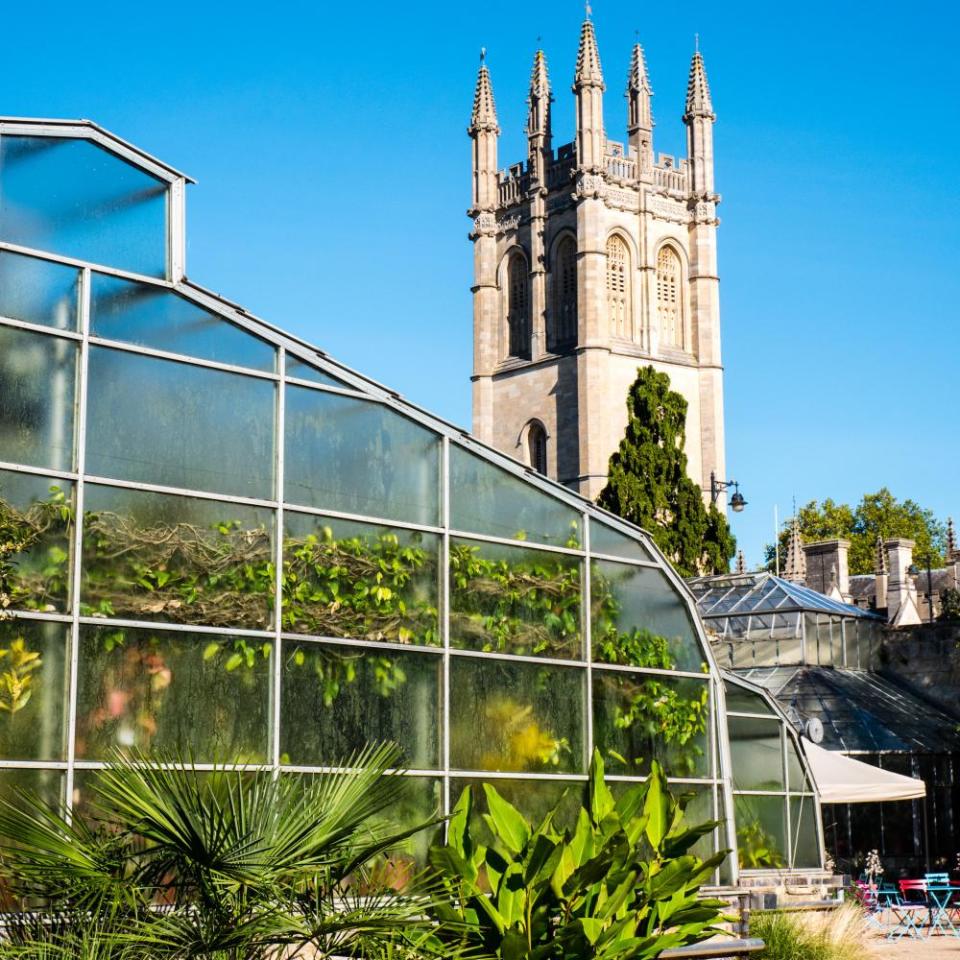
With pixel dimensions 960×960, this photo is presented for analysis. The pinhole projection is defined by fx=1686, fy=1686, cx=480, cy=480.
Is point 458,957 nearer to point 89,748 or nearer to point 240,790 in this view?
point 240,790

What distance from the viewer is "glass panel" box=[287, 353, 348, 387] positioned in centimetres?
1414

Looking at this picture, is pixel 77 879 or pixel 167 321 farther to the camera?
pixel 167 321

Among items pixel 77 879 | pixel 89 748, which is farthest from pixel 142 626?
pixel 77 879

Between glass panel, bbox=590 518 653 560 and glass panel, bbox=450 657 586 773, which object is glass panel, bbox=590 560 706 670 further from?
glass panel, bbox=450 657 586 773

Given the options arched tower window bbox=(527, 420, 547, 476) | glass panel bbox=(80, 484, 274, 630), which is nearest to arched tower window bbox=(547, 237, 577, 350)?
arched tower window bbox=(527, 420, 547, 476)

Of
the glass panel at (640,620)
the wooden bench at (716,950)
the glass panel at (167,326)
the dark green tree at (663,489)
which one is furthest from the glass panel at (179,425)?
the dark green tree at (663,489)

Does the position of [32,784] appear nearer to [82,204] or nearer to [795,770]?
[82,204]

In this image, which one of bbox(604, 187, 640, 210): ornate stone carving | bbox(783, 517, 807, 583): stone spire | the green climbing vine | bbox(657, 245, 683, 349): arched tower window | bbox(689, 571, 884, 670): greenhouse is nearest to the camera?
the green climbing vine

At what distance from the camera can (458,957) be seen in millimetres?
9594

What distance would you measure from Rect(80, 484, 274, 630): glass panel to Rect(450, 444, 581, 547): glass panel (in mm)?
2116

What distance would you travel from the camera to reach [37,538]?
12203 mm

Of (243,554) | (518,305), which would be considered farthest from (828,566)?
(243,554)

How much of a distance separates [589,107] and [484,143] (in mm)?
6571

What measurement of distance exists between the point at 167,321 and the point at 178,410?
73cm
